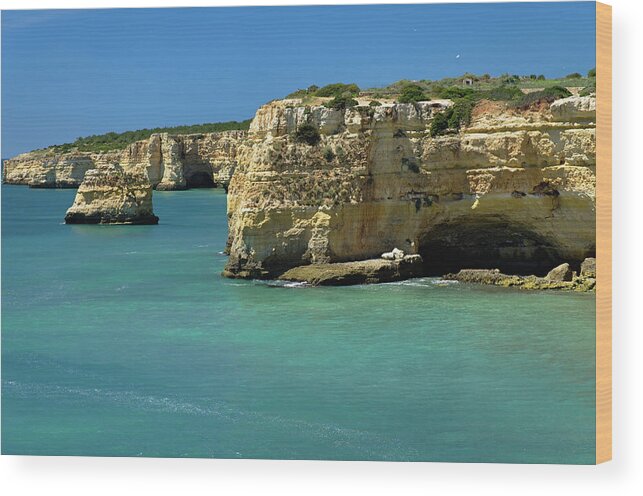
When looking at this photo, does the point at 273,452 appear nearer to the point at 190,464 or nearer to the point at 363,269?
the point at 190,464

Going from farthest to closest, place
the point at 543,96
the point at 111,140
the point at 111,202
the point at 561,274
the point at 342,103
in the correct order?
the point at 111,140
the point at 111,202
the point at 342,103
the point at 543,96
the point at 561,274

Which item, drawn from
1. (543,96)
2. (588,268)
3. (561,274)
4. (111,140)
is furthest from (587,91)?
(111,140)

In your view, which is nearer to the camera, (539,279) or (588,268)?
(588,268)

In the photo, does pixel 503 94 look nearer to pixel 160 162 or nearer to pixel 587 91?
pixel 587 91

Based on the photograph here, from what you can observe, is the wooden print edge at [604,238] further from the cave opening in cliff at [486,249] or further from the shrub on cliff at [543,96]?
the cave opening in cliff at [486,249]

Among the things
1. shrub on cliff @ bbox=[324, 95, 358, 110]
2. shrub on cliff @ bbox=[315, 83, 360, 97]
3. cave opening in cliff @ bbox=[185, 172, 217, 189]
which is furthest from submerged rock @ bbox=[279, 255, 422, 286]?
cave opening in cliff @ bbox=[185, 172, 217, 189]

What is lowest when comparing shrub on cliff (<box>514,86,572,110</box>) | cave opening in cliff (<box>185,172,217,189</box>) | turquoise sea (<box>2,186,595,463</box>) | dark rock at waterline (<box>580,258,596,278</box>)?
turquoise sea (<box>2,186,595,463</box>)

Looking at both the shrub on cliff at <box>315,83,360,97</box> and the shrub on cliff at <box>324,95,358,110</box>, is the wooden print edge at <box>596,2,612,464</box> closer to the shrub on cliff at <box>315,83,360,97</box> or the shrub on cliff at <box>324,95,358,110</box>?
the shrub on cliff at <box>324,95,358,110</box>
